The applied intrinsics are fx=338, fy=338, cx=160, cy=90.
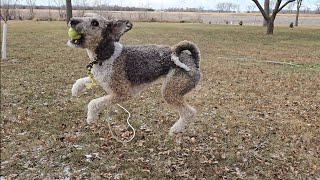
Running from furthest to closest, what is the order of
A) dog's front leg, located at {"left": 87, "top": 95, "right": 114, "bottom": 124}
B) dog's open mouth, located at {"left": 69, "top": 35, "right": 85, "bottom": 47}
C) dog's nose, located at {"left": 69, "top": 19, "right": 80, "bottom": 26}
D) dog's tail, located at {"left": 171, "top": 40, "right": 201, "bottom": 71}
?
dog's tail, located at {"left": 171, "top": 40, "right": 201, "bottom": 71}, dog's front leg, located at {"left": 87, "top": 95, "right": 114, "bottom": 124}, dog's open mouth, located at {"left": 69, "top": 35, "right": 85, "bottom": 47}, dog's nose, located at {"left": 69, "top": 19, "right": 80, "bottom": 26}

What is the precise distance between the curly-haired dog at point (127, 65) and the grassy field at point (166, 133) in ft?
2.65

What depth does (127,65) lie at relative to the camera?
14.0ft

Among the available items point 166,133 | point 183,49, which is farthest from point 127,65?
point 166,133

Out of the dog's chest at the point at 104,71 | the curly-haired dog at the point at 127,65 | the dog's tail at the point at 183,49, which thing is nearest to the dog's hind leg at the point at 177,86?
the curly-haired dog at the point at 127,65

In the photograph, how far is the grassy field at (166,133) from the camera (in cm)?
460

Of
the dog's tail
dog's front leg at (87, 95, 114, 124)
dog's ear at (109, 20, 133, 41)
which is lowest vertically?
dog's front leg at (87, 95, 114, 124)

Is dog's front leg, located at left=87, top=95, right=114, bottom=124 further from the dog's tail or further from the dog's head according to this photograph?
the dog's tail

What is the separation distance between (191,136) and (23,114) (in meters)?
3.26

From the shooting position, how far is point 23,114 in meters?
6.48

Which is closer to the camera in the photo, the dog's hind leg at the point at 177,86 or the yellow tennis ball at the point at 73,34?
the yellow tennis ball at the point at 73,34

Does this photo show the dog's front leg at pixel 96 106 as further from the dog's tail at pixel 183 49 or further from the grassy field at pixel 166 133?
the dog's tail at pixel 183 49

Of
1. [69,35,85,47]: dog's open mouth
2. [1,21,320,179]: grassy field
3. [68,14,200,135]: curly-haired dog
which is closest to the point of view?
[69,35,85,47]: dog's open mouth

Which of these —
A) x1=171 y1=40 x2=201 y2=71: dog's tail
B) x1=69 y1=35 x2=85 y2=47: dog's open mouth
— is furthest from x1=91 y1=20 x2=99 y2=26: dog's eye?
x1=171 y1=40 x2=201 y2=71: dog's tail

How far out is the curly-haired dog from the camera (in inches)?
155
